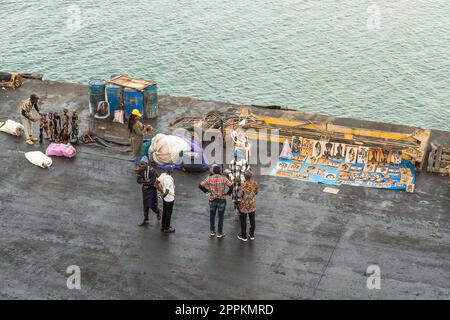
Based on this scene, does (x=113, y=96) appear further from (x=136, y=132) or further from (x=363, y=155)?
(x=363, y=155)

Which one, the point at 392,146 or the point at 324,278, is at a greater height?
the point at 392,146

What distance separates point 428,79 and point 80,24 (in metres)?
24.1

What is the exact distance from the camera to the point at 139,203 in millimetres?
19250

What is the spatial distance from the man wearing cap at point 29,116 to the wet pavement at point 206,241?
139 cm

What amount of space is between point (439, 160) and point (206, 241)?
796cm

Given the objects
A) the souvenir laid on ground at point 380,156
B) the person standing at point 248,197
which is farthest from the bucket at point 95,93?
the souvenir laid on ground at point 380,156

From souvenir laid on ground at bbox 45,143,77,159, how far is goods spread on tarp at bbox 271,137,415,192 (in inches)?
252

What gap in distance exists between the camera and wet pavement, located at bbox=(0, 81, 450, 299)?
15.6m

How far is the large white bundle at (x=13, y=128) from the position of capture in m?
23.4

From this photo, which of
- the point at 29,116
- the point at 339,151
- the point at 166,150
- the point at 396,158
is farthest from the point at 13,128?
the point at 396,158

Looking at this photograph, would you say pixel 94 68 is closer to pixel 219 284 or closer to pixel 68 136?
pixel 68 136

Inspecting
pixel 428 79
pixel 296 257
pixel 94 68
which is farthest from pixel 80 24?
pixel 296 257

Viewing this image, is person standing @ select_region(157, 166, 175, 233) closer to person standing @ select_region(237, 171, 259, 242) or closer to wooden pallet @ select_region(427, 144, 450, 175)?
person standing @ select_region(237, 171, 259, 242)

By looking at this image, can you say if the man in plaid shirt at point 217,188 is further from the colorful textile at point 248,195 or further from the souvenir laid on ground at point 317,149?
the souvenir laid on ground at point 317,149
